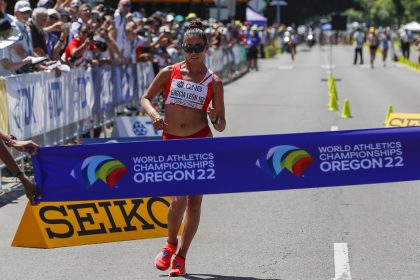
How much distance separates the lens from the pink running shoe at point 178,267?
26.7 feet

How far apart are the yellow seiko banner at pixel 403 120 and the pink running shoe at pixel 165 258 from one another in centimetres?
1002

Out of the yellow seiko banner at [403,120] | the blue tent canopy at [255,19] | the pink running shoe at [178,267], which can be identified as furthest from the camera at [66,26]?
the blue tent canopy at [255,19]

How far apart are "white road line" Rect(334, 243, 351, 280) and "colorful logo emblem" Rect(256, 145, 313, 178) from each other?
0.78m

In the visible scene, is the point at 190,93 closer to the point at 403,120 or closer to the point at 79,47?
the point at 79,47

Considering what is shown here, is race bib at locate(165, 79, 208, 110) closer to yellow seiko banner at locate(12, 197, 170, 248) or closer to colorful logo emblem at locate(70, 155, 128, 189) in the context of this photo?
colorful logo emblem at locate(70, 155, 128, 189)

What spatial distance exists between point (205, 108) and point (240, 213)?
3377mm

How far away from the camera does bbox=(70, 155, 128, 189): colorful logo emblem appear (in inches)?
320

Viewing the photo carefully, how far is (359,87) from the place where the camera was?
37.3 m

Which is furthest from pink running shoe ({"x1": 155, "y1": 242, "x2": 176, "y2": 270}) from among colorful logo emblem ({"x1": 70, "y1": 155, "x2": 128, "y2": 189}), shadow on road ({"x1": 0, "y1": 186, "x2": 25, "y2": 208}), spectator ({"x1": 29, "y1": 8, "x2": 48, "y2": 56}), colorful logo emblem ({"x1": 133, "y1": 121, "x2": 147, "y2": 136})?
spectator ({"x1": 29, "y1": 8, "x2": 48, "y2": 56})

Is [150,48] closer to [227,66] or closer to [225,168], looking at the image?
[225,168]

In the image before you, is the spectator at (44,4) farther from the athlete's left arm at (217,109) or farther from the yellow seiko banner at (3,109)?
the athlete's left arm at (217,109)

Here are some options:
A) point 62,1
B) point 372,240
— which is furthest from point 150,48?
point 372,240

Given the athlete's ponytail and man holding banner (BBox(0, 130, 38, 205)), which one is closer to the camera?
man holding banner (BBox(0, 130, 38, 205))

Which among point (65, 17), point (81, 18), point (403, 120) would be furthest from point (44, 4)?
point (403, 120)
